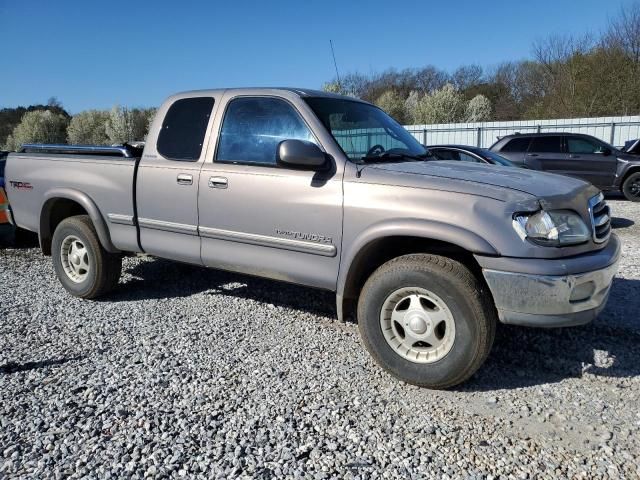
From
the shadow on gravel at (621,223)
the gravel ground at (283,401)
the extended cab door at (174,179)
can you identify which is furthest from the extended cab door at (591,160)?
the extended cab door at (174,179)

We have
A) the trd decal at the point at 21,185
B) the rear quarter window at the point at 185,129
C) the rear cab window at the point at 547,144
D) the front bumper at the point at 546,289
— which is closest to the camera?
the front bumper at the point at 546,289

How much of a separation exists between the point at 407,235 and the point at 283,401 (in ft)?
4.16

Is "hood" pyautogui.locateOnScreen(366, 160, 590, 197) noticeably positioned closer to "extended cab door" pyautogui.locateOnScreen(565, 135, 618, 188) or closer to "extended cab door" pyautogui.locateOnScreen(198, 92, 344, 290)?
"extended cab door" pyautogui.locateOnScreen(198, 92, 344, 290)

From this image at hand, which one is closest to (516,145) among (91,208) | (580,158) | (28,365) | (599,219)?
(580,158)

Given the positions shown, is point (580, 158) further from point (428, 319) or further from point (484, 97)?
point (484, 97)

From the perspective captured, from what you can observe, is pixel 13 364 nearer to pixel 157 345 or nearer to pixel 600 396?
pixel 157 345

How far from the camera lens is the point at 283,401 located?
3.09m

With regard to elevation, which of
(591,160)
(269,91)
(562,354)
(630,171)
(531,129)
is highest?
(531,129)

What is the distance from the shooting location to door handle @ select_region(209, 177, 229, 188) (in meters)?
3.97

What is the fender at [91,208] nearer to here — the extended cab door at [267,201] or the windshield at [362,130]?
the extended cab door at [267,201]

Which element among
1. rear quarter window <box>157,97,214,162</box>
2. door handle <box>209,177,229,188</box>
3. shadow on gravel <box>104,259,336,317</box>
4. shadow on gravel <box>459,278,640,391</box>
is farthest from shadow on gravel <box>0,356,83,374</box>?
shadow on gravel <box>459,278,640,391</box>

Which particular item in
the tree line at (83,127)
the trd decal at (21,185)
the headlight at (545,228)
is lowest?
the headlight at (545,228)

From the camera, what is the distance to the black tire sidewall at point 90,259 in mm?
4879

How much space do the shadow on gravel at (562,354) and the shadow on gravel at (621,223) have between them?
556 centimetres
